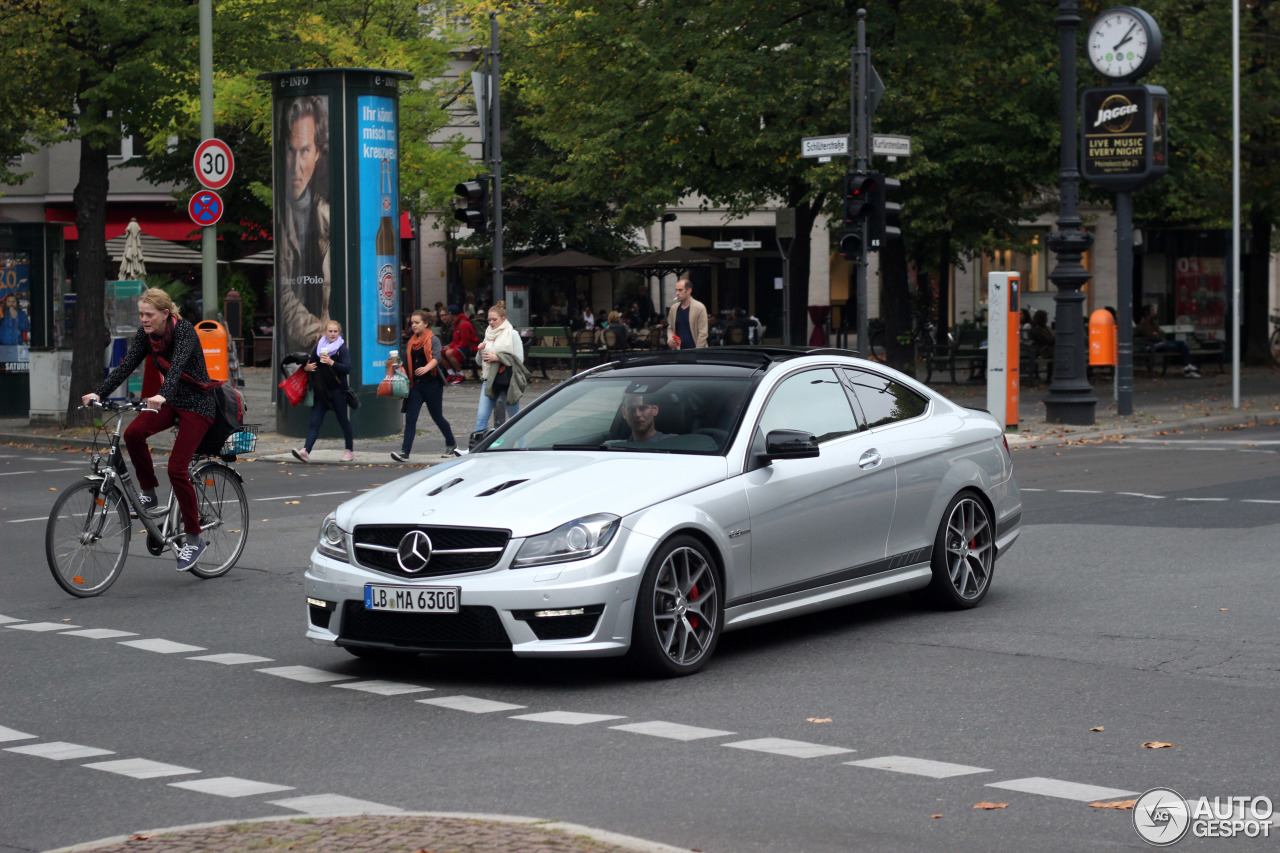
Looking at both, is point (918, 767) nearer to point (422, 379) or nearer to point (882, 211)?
point (422, 379)

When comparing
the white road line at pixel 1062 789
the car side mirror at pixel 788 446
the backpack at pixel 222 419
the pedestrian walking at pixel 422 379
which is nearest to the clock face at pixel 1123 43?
the pedestrian walking at pixel 422 379

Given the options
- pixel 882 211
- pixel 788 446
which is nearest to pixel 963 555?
pixel 788 446

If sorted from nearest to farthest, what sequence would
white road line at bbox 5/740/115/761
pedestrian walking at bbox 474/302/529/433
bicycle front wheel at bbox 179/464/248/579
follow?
white road line at bbox 5/740/115/761
bicycle front wheel at bbox 179/464/248/579
pedestrian walking at bbox 474/302/529/433

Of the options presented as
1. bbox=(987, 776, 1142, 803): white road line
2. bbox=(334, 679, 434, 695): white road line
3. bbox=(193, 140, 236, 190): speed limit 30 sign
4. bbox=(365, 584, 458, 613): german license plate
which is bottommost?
bbox=(334, 679, 434, 695): white road line

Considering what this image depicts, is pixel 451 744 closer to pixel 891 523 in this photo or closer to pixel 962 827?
pixel 962 827

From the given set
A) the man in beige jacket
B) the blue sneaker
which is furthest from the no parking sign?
the blue sneaker

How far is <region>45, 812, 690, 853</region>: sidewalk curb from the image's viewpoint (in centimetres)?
484

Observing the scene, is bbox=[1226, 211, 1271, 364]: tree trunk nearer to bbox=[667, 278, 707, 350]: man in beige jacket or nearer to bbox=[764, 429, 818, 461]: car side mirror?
bbox=[667, 278, 707, 350]: man in beige jacket

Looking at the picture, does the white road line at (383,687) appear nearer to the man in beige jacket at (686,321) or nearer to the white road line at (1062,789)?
the white road line at (1062,789)

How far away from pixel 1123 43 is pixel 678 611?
1943 centimetres

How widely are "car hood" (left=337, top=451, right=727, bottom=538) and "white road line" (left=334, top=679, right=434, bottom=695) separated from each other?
0.71 meters

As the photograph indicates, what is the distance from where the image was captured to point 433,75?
1566 inches

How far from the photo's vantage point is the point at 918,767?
6031 mm

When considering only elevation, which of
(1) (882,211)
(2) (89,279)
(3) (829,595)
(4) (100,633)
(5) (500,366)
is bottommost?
(4) (100,633)
